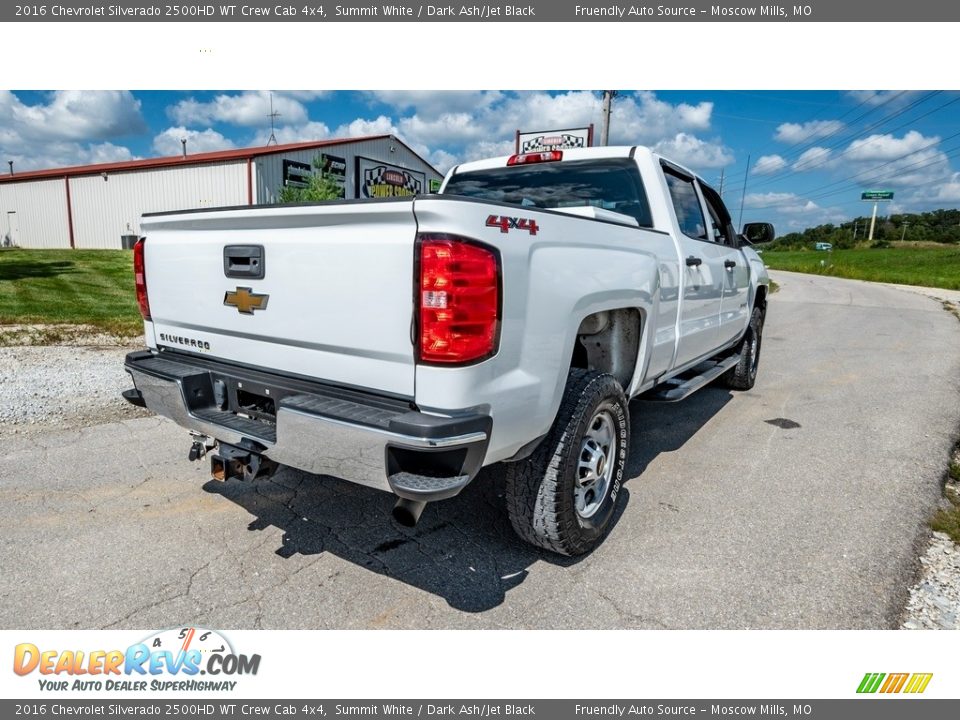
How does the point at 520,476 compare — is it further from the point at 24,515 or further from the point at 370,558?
the point at 24,515

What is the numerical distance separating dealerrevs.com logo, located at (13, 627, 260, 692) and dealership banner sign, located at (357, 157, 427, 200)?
2685cm

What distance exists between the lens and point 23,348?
699cm

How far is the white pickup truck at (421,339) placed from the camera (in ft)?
7.04

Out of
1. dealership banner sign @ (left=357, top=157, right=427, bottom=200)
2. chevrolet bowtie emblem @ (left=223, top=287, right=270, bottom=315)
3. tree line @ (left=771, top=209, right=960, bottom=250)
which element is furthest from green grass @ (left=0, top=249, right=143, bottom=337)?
tree line @ (left=771, top=209, right=960, bottom=250)

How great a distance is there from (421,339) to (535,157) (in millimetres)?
2531

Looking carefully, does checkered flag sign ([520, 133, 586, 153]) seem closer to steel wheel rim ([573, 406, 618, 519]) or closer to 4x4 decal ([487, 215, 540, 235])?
steel wheel rim ([573, 406, 618, 519])

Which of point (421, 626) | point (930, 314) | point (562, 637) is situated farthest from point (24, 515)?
point (930, 314)

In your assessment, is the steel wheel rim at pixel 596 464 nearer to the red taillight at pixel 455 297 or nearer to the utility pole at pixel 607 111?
the red taillight at pixel 455 297

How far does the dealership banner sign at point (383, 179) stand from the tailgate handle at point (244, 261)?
25957 millimetres

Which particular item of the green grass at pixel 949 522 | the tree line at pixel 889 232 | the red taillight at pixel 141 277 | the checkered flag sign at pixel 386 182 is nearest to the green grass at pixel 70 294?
the red taillight at pixel 141 277

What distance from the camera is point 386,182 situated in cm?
3047

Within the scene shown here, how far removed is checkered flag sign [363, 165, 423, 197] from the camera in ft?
95.9

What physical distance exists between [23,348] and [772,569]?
796 cm

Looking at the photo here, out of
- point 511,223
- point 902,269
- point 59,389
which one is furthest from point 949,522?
point 902,269
